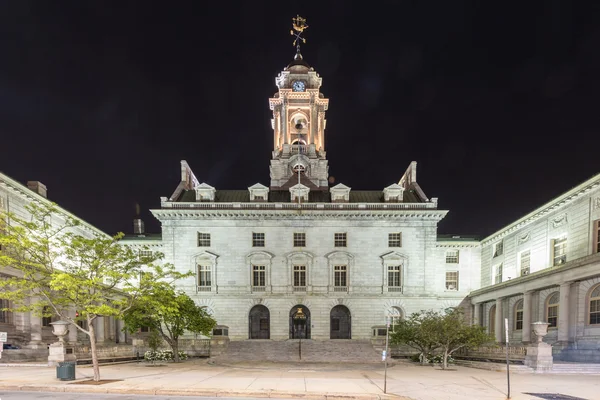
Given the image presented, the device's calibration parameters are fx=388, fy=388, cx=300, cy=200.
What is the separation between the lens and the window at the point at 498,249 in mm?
41534

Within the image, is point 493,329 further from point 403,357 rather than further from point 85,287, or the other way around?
point 85,287

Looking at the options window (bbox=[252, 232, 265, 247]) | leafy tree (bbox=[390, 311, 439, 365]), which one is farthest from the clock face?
leafy tree (bbox=[390, 311, 439, 365])

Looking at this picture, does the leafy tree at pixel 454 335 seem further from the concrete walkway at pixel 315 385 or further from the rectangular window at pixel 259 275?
the rectangular window at pixel 259 275

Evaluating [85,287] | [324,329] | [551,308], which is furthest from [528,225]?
[85,287]

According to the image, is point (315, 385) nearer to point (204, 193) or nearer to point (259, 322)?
point (259, 322)

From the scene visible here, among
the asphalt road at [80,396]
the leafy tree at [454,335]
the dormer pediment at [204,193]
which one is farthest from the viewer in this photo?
the dormer pediment at [204,193]

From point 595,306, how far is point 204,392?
26.8 metres

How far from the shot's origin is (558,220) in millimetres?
32125

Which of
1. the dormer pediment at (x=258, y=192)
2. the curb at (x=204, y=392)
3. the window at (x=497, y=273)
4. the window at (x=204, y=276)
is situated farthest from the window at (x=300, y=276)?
the curb at (x=204, y=392)

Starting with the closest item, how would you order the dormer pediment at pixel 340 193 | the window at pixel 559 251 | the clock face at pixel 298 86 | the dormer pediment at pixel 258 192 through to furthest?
the window at pixel 559 251
the dormer pediment at pixel 258 192
the dormer pediment at pixel 340 193
the clock face at pixel 298 86

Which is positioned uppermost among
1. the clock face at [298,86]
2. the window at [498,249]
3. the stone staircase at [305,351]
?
the clock face at [298,86]

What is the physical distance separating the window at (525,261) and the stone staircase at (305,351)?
16.1m

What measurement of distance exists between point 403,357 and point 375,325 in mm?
6121

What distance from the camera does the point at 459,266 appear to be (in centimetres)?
4528
